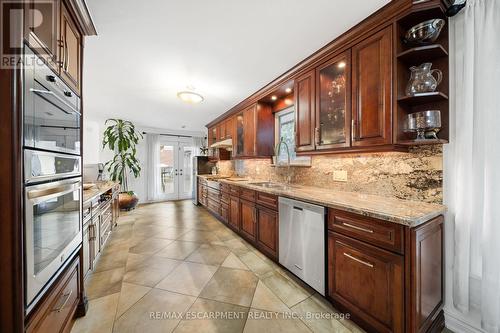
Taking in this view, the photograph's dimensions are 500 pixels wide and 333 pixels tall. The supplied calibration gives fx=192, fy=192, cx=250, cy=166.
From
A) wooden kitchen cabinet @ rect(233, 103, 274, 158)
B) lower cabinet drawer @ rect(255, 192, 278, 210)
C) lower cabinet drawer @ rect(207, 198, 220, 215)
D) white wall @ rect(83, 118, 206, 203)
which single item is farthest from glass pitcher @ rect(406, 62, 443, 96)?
white wall @ rect(83, 118, 206, 203)

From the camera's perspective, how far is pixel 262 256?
2549mm

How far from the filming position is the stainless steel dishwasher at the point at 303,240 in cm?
170

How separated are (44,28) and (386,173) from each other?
8.68 feet

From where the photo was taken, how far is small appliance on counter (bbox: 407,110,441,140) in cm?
141

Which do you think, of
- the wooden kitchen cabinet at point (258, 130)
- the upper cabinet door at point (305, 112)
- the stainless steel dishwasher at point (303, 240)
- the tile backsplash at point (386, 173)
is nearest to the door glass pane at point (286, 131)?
the wooden kitchen cabinet at point (258, 130)

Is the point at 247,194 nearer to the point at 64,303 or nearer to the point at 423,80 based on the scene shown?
the point at 64,303

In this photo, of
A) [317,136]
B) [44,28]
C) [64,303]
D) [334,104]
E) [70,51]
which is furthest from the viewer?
[317,136]

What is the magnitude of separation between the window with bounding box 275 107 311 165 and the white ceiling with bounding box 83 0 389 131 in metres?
0.65

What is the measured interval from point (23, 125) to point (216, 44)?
1.67m

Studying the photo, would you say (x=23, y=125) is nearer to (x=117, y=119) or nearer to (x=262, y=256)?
(x=262, y=256)

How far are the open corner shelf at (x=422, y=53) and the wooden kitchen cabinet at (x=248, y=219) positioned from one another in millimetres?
2218

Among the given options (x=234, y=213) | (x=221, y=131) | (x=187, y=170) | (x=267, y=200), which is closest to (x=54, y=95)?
(x=267, y=200)

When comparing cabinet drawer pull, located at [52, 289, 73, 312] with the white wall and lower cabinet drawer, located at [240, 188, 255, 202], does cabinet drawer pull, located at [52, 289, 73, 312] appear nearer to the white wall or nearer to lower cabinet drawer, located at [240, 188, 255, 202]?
lower cabinet drawer, located at [240, 188, 255, 202]

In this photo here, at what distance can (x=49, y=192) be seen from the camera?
103cm
